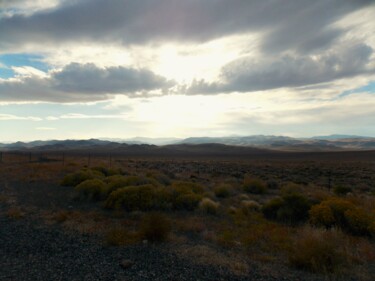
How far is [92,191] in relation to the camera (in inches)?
696

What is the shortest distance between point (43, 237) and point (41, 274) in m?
3.30

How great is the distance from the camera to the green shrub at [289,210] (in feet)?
44.6

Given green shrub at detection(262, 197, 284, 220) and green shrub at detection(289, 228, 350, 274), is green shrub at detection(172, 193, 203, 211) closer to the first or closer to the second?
green shrub at detection(262, 197, 284, 220)

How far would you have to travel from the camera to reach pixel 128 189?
1581 cm

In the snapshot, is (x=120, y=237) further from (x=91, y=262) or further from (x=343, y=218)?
(x=343, y=218)

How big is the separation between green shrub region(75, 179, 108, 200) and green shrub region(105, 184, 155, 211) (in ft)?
7.31

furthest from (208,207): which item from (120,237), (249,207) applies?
(120,237)

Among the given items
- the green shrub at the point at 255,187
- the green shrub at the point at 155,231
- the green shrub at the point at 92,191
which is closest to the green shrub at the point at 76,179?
the green shrub at the point at 92,191

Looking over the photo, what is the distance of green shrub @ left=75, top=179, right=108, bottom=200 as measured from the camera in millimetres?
17328

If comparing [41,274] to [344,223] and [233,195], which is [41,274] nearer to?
[344,223]

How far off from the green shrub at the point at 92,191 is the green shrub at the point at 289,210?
9.16m

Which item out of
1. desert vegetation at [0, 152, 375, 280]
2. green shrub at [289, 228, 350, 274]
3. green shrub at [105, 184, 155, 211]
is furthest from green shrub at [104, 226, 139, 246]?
green shrub at [289, 228, 350, 274]

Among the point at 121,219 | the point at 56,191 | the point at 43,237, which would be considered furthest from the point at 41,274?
the point at 56,191

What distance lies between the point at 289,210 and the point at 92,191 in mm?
11126
